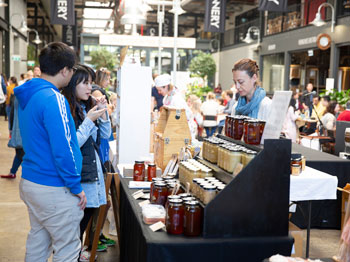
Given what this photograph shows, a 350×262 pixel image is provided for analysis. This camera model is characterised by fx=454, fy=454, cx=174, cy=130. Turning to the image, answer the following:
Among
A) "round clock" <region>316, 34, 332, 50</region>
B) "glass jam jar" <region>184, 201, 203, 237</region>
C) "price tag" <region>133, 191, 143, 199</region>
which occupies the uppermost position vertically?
"round clock" <region>316, 34, 332, 50</region>

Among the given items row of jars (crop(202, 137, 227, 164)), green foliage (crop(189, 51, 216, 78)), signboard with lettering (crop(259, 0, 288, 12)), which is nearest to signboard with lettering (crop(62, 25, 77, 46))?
green foliage (crop(189, 51, 216, 78))

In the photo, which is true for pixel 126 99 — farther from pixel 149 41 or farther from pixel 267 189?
pixel 149 41

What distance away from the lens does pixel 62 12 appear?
12953 mm

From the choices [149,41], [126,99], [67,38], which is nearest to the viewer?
[126,99]

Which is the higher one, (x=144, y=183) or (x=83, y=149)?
(x=83, y=149)

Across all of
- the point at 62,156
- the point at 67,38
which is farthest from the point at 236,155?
the point at 67,38

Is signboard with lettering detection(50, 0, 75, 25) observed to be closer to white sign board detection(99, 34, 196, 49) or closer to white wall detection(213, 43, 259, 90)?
white sign board detection(99, 34, 196, 49)

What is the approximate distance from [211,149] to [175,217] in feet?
2.07

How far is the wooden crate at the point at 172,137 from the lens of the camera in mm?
3701

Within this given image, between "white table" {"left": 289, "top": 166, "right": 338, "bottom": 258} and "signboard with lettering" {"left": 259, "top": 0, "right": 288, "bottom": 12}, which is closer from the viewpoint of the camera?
"white table" {"left": 289, "top": 166, "right": 338, "bottom": 258}

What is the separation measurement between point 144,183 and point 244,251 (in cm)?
116

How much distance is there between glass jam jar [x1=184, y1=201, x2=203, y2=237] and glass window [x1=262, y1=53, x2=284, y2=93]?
18.9 metres

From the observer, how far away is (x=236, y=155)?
244 cm

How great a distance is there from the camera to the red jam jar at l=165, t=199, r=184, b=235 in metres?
2.32
